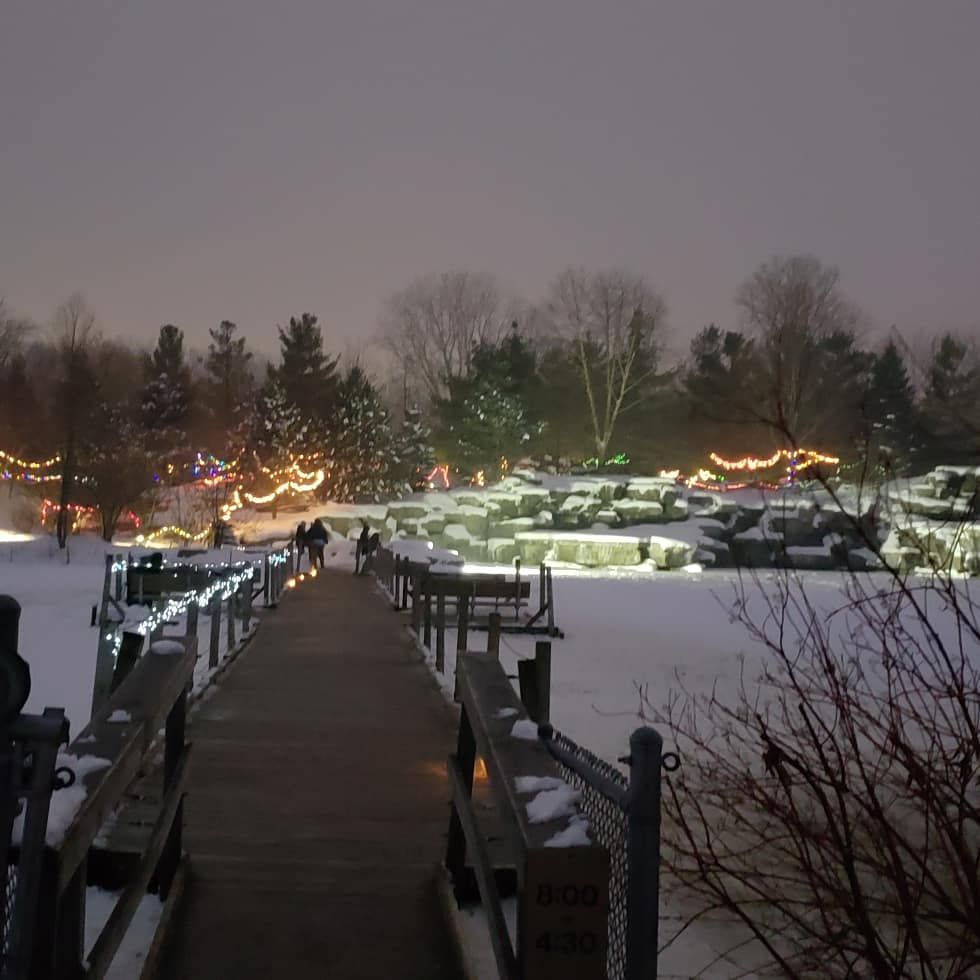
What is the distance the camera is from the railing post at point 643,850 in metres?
2.77

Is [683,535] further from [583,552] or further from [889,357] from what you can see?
[889,357]

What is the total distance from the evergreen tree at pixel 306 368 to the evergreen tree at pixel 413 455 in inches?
209

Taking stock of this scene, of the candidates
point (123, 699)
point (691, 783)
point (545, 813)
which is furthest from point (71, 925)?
point (691, 783)

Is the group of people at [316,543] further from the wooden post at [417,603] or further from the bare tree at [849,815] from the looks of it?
the bare tree at [849,815]

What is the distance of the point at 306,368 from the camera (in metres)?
60.8

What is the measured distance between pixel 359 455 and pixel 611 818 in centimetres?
4925

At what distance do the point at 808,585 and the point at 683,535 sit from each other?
1243 centimetres

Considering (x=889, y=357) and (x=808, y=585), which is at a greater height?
(x=889, y=357)

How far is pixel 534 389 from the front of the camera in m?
63.3

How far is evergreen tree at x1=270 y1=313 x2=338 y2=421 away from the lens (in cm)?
5950

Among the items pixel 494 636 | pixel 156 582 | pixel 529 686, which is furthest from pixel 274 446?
pixel 529 686

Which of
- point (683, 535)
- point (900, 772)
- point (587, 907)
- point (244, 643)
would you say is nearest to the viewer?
point (587, 907)

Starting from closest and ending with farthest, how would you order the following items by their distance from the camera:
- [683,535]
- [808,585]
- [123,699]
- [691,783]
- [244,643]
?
1. [123,699]
2. [691,783]
3. [244,643]
4. [808,585]
5. [683,535]

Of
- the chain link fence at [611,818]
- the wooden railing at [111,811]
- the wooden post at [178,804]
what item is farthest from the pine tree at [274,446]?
the chain link fence at [611,818]
